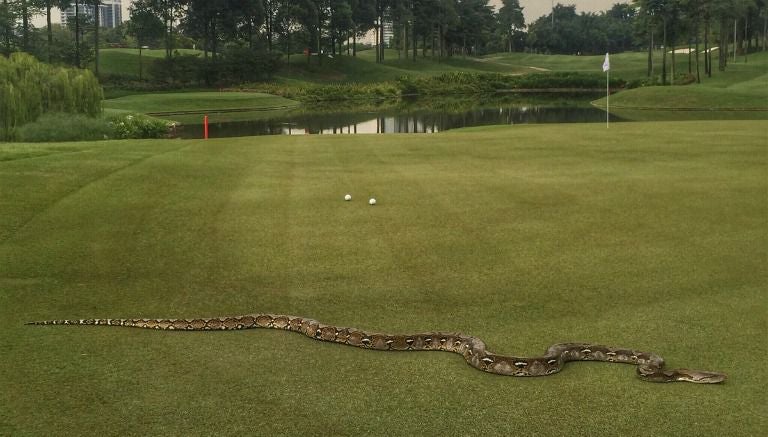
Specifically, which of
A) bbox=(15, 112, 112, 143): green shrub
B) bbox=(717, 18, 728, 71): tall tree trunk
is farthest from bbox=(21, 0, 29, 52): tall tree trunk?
bbox=(717, 18, 728, 71): tall tree trunk

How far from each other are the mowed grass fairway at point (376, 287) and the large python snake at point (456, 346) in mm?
120

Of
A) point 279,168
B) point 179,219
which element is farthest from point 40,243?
point 279,168

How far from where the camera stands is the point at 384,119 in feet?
175

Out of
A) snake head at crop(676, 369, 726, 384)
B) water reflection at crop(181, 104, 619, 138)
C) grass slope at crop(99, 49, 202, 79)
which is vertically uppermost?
grass slope at crop(99, 49, 202, 79)

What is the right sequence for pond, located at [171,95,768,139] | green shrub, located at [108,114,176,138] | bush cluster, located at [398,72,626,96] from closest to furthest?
green shrub, located at [108,114,176,138] < pond, located at [171,95,768,139] < bush cluster, located at [398,72,626,96]

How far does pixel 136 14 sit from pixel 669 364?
102220 mm

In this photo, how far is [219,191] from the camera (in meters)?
14.4

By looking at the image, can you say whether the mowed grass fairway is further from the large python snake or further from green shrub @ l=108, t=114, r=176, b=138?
green shrub @ l=108, t=114, r=176, b=138

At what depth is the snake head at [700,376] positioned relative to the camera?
232 inches

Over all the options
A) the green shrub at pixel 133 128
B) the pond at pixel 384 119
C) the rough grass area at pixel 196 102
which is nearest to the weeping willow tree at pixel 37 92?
the green shrub at pixel 133 128

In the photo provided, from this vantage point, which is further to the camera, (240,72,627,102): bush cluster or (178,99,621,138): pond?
(240,72,627,102): bush cluster

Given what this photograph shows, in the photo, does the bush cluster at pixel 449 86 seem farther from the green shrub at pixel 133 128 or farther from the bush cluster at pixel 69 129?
the bush cluster at pixel 69 129

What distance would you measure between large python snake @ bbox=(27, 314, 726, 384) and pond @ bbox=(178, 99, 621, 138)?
33.1m

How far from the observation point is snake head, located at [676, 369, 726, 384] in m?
5.90
